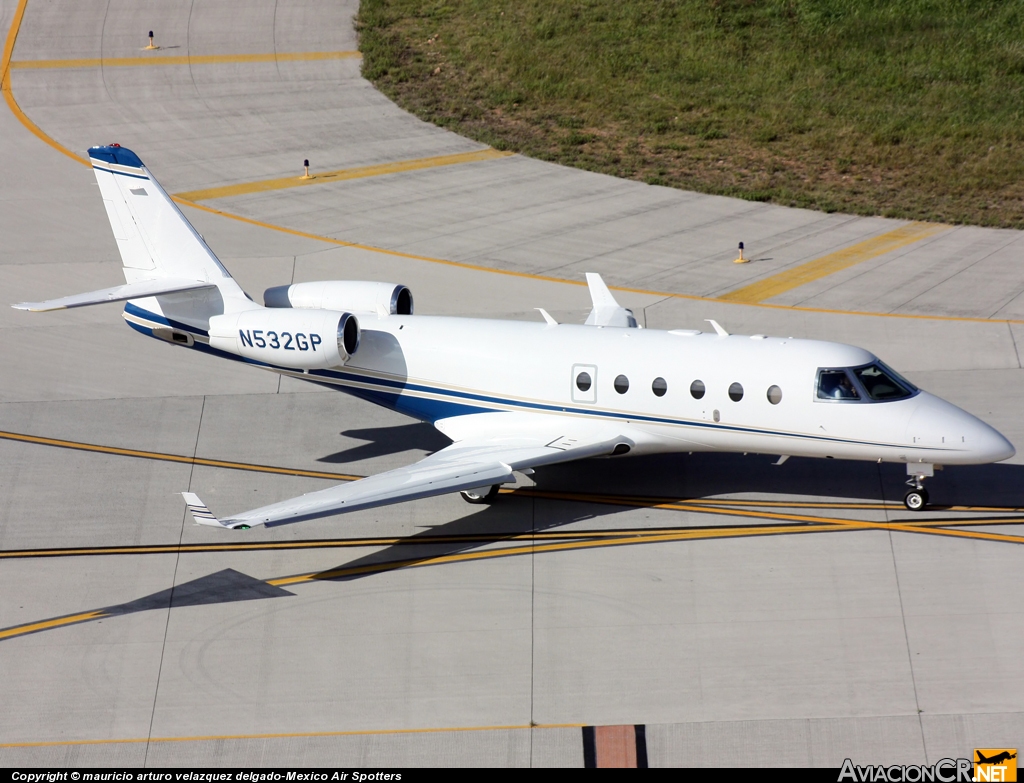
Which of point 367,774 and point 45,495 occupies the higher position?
point 45,495

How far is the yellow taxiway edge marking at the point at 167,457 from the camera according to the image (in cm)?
2058

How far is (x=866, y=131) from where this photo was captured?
35094 millimetres

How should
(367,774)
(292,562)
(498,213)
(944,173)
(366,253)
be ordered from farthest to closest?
1. (944,173)
2. (498,213)
3. (366,253)
4. (292,562)
5. (367,774)

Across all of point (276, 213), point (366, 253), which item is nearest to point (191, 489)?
point (366, 253)

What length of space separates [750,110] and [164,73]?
1979 cm

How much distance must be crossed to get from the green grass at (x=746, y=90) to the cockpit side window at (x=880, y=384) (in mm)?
13707

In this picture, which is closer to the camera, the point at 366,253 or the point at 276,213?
the point at 366,253

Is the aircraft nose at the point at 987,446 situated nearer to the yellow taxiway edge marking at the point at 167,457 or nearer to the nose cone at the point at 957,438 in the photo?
the nose cone at the point at 957,438

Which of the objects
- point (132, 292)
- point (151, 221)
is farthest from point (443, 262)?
point (132, 292)

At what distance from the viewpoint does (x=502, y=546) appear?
1855 centimetres

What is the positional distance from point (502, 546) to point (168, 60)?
92.5 ft

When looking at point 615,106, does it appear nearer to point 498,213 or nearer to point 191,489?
point 498,213

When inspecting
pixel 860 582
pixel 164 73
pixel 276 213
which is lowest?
pixel 860 582

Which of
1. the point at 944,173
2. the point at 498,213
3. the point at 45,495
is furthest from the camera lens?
the point at 944,173
